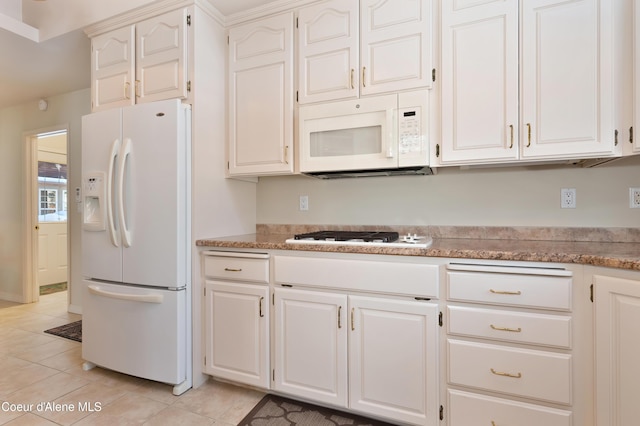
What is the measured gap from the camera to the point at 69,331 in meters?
3.00

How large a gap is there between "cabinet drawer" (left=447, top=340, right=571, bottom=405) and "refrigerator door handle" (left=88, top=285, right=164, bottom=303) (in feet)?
5.39

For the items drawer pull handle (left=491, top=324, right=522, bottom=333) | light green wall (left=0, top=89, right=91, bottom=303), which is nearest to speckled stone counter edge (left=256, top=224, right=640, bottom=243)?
drawer pull handle (left=491, top=324, right=522, bottom=333)

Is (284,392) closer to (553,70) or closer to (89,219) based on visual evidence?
(89,219)

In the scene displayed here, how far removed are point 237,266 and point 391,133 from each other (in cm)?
117

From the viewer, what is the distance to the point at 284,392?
1.85 meters

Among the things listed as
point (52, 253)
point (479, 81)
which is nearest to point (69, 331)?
Result: point (52, 253)

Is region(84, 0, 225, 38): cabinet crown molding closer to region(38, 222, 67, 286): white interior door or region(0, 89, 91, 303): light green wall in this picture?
region(0, 89, 91, 303): light green wall

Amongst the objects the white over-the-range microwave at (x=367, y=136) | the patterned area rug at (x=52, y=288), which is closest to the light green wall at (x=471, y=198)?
the white over-the-range microwave at (x=367, y=136)

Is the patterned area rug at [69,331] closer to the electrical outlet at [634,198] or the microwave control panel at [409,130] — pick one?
the microwave control panel at [409,130]

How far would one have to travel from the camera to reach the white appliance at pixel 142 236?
1.96 m

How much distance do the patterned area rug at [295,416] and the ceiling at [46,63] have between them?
2.45 m

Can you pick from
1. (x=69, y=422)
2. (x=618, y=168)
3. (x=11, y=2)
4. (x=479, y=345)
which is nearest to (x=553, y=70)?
(x=618, y=168)

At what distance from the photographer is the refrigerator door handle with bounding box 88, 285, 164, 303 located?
1967mm

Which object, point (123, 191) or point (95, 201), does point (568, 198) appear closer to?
point (123, 191)
